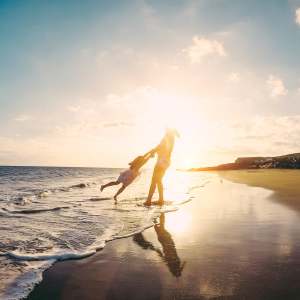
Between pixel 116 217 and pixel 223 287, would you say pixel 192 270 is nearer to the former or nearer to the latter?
pixel 223 287

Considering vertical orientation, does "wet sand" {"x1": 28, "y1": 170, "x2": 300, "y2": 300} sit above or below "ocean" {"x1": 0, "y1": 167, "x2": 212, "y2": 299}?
above

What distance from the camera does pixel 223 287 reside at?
3.87 m

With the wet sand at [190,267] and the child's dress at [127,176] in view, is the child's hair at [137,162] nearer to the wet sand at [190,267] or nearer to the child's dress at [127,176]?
the child's dress at [127,176]

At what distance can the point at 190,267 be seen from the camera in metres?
4.66

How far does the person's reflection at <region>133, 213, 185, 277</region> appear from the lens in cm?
467

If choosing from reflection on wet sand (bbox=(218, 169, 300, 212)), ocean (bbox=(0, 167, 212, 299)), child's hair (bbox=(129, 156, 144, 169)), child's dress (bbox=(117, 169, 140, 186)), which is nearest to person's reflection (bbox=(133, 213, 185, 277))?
ocean (bbox=(0, 167, 212, 299))

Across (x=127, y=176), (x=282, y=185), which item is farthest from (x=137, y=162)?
(x=282, y=185)

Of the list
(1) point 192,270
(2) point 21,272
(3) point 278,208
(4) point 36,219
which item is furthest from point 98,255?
(3) point 278,208

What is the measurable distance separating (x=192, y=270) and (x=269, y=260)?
127cm

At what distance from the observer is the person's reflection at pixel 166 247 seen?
184 inches

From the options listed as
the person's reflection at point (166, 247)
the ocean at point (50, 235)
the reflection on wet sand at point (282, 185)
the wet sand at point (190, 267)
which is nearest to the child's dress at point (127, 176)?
the ocean at point (50, 235)

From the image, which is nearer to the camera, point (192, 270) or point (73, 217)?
point (192, 270)

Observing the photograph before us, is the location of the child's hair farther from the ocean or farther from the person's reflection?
the person's reflection

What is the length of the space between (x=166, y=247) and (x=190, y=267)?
1.31 metres
